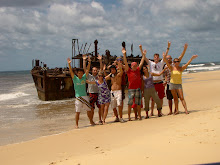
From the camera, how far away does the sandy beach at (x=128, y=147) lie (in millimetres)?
3643

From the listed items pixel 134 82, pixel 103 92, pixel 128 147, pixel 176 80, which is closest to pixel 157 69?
pixel 176 80

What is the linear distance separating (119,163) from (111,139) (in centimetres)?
167

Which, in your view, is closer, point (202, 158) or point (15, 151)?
point (202, 158)

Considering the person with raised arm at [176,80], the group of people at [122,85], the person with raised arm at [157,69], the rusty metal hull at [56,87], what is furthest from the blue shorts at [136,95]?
the rusty metal hull at [56,87]

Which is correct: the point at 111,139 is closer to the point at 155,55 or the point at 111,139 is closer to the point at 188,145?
the point at 188,145

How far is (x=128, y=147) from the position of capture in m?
4.32

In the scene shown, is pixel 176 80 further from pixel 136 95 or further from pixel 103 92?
pixel 103 92

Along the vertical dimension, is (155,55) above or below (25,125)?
above

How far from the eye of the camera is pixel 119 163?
3561 millimetres

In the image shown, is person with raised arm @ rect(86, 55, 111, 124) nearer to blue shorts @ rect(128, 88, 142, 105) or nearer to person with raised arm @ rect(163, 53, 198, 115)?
blue shorts @ rect(128, 88, 142, 105)

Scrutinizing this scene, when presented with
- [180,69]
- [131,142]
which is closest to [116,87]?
[180,69]

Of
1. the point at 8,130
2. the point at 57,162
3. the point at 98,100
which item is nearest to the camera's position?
the point at 57,162

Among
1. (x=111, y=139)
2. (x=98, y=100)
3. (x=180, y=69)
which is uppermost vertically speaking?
(x=180, y=69)

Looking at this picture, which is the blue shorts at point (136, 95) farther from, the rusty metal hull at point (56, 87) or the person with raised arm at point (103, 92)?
the rusty metal hull at point (56, 87)
